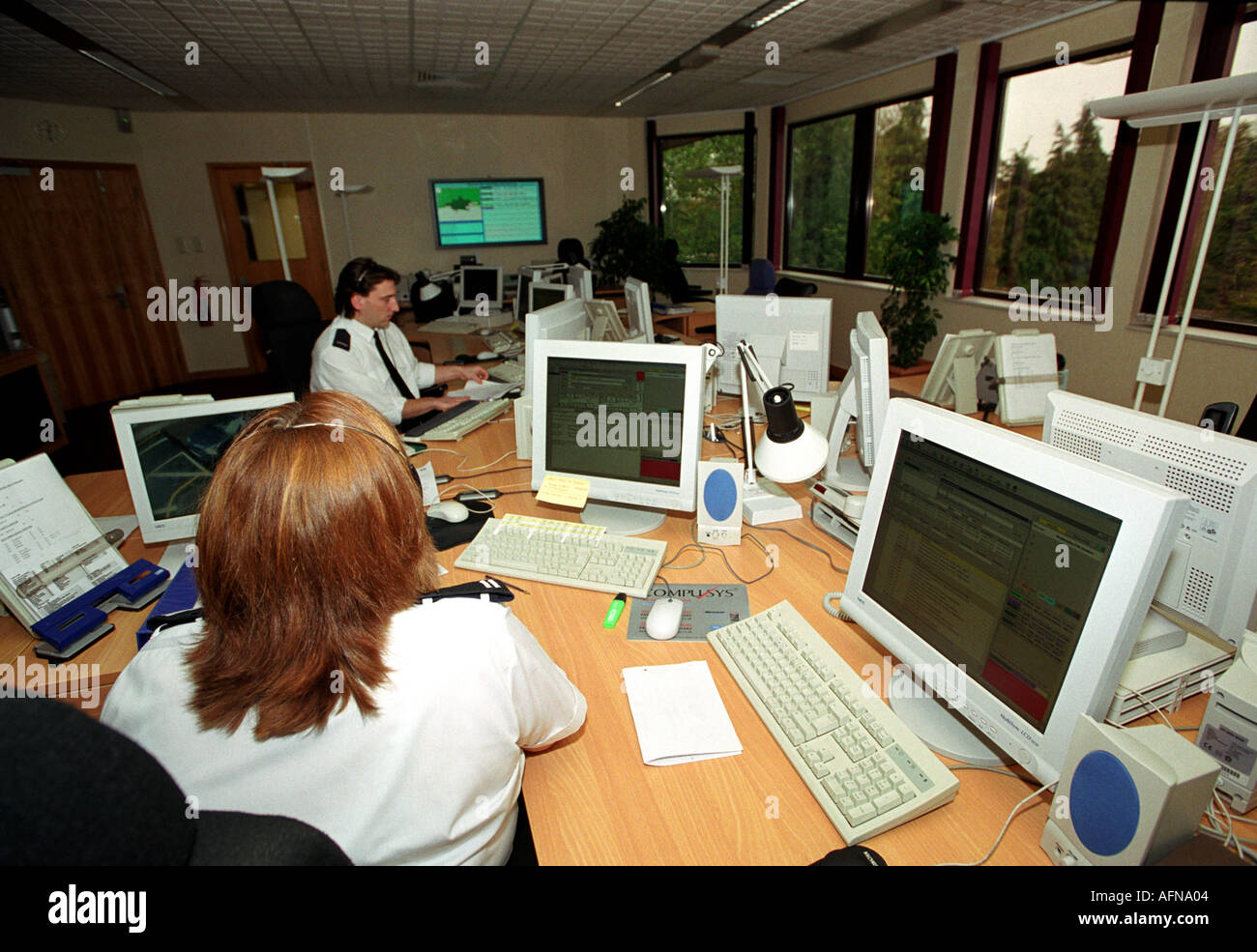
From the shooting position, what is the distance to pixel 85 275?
589 cm

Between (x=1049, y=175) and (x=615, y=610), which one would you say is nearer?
(x=615, y=610)

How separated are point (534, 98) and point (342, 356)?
459 cm

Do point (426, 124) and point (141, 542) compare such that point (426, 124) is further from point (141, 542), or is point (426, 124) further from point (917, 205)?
point (141, 542)

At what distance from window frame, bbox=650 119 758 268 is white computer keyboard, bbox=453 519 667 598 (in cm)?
642

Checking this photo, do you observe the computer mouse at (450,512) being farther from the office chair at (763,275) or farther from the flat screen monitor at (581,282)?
the office chair at (763,275)

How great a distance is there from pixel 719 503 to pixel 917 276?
4.31 m

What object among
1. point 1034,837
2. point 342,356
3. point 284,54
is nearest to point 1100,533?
point 1034,837

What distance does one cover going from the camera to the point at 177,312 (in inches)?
268

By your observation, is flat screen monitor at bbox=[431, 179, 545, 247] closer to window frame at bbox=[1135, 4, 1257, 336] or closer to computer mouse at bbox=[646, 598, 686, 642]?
window frame at bbox=[1135, 4, 1257, 336]

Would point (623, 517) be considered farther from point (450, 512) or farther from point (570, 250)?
point (570, 250)

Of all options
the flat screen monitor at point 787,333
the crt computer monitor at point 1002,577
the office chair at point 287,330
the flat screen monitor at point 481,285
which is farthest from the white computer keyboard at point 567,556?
the flat screen monitor at point 481,285

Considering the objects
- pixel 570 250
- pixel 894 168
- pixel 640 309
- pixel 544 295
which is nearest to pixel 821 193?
pixel 894 168

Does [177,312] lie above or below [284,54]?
below

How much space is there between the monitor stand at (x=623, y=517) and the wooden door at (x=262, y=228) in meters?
6.66
